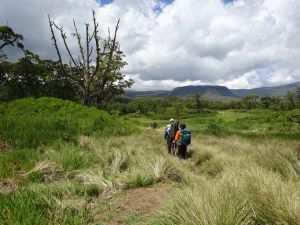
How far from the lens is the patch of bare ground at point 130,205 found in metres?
4.51

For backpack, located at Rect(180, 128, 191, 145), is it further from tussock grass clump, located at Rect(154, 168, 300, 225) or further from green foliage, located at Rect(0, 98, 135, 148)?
tussock grass clump, located at Rect(154, 168, 300, 225)

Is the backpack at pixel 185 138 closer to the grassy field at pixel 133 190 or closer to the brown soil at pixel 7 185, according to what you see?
the grassy field at pixel 133 190

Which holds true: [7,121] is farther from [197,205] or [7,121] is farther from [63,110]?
[197,205]

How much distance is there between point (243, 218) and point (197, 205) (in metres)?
0.57

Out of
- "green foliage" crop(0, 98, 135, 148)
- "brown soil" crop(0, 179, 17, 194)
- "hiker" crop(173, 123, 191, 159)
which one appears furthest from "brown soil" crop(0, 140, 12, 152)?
"hiker" crop(173, 123, 191, 159)

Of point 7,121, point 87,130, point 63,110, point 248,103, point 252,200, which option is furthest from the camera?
point 248,103

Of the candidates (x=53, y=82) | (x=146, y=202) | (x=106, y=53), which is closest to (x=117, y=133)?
(x=146, y=202)

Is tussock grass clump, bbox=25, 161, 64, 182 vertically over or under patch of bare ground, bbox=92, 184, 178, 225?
over

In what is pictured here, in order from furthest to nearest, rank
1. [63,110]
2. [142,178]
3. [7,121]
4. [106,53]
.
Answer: [106,53]
[63,110]
[7,121]
[142,178]

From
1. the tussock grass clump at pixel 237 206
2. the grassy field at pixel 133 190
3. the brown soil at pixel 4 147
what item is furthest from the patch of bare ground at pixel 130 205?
the brown soil at pixel 4 147

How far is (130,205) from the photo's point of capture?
5133mm

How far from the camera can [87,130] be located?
15305mm

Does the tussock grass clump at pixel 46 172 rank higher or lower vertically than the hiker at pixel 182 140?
higher

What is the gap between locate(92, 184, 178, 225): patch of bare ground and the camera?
4512 millimetres
